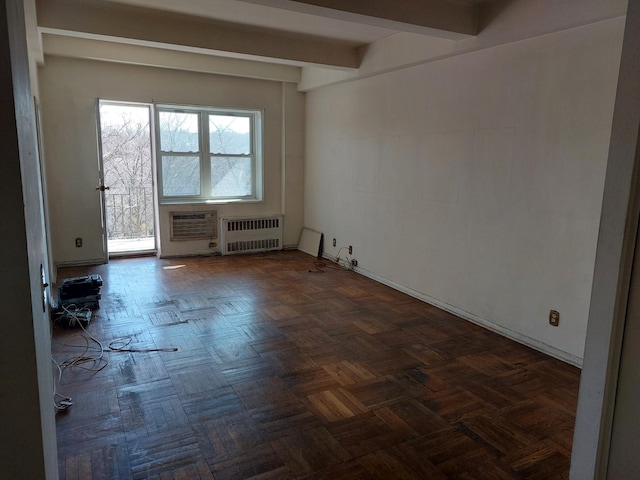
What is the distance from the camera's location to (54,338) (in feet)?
11.0

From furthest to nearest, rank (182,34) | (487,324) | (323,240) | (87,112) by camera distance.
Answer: (323,240), (87,112), (182,34), (487,324)

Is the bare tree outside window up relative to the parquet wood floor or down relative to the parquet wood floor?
up

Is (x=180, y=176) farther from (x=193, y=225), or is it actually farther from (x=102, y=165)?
(x=102, y=165)

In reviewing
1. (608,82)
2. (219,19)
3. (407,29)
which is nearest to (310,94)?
(219,19)

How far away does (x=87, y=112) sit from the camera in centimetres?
531

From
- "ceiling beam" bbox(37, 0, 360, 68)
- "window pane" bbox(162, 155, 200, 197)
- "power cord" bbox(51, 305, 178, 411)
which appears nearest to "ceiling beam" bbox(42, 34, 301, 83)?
"ceiling beam" bbox(37, 0, 360, 68)

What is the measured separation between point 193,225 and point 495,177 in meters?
4.07

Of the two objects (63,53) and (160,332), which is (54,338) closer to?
(160,332)

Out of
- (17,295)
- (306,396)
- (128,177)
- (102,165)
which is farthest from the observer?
(128,177)

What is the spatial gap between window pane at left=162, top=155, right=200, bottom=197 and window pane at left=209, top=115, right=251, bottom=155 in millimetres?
349

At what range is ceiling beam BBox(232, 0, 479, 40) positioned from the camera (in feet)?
10.0

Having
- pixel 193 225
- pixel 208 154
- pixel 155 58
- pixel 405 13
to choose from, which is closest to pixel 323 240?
pixel 193 225

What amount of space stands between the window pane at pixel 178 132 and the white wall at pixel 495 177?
2195 millimetres

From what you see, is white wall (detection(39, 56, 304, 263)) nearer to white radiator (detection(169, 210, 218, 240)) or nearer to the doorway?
white radiator (detection(169, 210, 218, 240))
